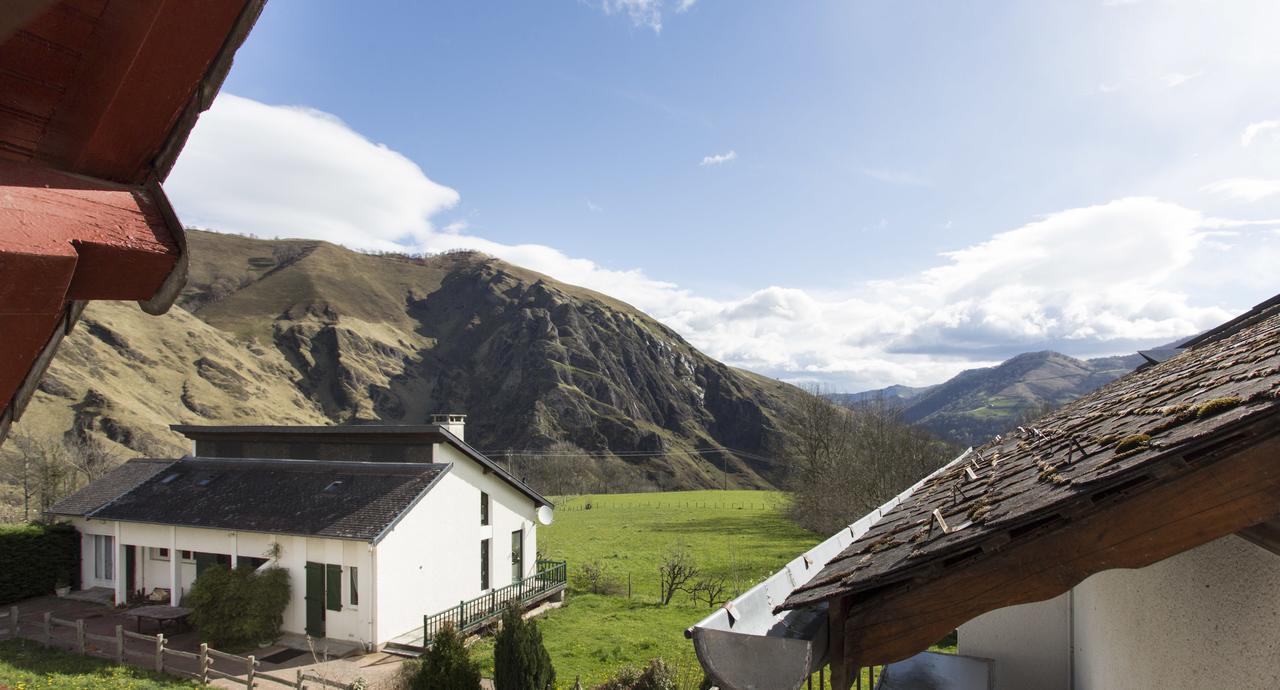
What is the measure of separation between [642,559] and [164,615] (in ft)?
60.4

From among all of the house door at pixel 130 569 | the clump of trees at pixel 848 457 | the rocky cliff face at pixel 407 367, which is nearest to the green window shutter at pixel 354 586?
the house door at pixel 130 569

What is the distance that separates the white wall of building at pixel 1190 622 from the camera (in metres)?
2.17

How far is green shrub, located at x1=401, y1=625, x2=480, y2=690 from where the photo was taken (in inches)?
444

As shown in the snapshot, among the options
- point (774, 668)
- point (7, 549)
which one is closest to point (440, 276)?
point (7, 549)

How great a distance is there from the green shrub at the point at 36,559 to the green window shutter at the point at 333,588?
13499mm

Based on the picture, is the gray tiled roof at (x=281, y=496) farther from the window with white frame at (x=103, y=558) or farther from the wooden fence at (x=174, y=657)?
the wooden fence at (x=174, y=657)

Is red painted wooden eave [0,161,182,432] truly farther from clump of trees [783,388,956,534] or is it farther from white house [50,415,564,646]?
clump of trees [783,388,956,534]

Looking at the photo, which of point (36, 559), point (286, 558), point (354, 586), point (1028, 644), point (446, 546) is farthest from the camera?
point (36, 559)

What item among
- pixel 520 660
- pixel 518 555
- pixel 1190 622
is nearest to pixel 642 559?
pixel 518 555

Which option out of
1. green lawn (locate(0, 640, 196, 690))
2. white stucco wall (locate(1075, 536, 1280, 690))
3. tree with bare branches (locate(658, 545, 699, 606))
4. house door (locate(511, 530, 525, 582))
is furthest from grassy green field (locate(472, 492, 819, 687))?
green lawn (locate(0, 640, 196, 690))

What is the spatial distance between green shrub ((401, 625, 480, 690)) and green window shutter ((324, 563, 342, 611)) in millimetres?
6822

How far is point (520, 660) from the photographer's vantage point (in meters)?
11.8

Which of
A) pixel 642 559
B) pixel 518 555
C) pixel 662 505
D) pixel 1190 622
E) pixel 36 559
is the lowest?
pixel 662 505

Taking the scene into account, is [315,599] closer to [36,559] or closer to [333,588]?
[333,588]
